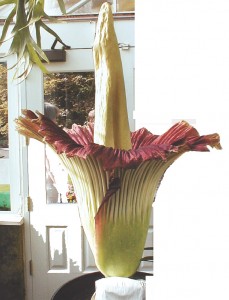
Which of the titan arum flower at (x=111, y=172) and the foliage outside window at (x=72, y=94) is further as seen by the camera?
the foliage outside window at (x=72, y=94)

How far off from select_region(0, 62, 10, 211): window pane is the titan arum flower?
1.87m

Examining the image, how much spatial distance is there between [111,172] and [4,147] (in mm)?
1979

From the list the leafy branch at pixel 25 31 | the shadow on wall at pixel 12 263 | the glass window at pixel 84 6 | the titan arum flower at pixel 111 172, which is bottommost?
the shadow on wall at pixel 12 263

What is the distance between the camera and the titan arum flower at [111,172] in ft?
1.34

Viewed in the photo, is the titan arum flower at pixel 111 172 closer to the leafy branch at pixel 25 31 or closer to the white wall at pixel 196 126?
the white wall at pixel 196 126

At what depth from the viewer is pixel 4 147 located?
2273 mm

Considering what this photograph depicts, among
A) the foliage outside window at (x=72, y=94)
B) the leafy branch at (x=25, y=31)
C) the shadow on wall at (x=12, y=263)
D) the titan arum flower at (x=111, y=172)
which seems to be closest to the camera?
the titan arum flower at (x=111, y=172)

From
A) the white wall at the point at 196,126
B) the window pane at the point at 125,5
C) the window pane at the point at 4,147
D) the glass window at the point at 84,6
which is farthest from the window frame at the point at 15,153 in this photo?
the white wall at the point at 196,126

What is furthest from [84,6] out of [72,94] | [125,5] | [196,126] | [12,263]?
[196,126]

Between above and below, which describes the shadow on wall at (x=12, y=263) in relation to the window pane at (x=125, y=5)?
below

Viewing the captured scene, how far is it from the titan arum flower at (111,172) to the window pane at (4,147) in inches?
73.5

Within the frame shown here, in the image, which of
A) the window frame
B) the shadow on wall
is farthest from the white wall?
the shadow on wall

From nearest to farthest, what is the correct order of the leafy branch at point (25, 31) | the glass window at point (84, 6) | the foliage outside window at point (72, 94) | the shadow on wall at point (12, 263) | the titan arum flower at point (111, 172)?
the titan arum flower at point (111, 172), the leafy branch at point (25, 31), the glass window at point (84, 6), the foliage outside window at point (72, 94), the shadow on wall at point (12, 263)

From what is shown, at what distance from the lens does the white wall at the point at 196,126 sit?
421 millimetres
